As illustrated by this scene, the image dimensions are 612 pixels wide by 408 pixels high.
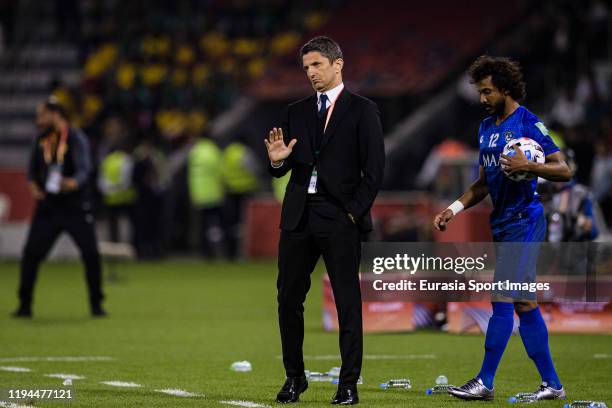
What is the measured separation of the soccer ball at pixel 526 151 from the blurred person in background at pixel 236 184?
18879 mm

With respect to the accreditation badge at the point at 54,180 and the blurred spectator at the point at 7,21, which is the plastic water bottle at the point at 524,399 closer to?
the accreditation badge at the point at 54,180

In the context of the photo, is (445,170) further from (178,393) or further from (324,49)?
(324,49)

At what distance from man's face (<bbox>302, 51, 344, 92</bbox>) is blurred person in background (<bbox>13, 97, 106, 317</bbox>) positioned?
7573 millimetres

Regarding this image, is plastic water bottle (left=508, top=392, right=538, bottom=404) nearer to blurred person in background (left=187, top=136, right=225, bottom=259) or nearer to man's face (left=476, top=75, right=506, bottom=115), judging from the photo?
man's face (left=476, top=75, right=506, bottom=115)

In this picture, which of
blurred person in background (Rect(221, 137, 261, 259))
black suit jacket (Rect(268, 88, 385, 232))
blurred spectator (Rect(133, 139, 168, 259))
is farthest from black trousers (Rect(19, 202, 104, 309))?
blurred spectator (Rect(133, 139, 168, 259))

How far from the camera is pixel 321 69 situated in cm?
915

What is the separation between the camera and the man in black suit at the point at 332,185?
915 cm

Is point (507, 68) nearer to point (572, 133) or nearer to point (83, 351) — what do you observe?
point (83, 351)

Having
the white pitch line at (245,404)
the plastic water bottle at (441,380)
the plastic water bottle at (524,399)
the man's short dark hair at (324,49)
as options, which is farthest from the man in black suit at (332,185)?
the plastic water bottle at (441,380)

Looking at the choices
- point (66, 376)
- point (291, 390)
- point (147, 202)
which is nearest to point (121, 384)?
point (66, 376)

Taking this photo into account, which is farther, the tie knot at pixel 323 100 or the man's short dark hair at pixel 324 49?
the tie knot at pixel 323 100

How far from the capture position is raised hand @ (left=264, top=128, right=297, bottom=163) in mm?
9125

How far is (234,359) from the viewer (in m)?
12.7

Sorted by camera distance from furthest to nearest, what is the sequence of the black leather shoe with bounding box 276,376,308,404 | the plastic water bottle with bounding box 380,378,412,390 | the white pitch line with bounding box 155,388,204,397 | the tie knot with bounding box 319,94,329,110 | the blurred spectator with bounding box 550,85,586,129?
the blurred spectator with bounding box 550,85,586,129
the plastic water bottle with bounding box 380,378,412,390
the white pitch line with bounding box 155,388,204,397
the black leather shoe with bounding box 276,376,308,404
the tie knot with bounding box 319,94,329,110
